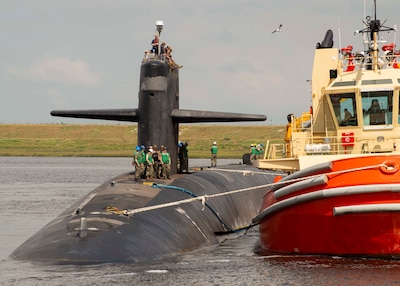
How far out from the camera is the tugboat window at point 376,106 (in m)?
17.8

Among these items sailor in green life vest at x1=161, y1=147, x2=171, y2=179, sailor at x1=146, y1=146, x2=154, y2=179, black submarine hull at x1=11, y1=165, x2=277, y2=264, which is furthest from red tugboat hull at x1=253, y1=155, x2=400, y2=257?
sailor in green life vest at x1=161, y1=147, x2=171, y2=179

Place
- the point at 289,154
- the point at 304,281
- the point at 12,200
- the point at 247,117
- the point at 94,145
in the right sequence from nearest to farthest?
1. the point at 304,281
2. the point at 289,154
3. the point at 247,117
4. the point at 12,200
5. the point at 94,145

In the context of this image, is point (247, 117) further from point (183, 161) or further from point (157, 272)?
point (157, 272)

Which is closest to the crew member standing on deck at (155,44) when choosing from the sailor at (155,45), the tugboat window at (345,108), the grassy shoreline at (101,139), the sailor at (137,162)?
the sailor at (155,45)

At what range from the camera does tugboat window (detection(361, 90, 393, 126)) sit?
17797 millimetres

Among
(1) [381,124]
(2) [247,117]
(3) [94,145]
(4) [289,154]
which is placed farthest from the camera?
(3) [94,145]

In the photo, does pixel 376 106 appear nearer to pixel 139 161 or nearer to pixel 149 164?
pixel 149 164

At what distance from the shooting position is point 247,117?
22.6 m

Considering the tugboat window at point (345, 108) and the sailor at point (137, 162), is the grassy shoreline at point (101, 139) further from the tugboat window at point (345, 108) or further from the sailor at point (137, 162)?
the tugboat window at point (345, 108)

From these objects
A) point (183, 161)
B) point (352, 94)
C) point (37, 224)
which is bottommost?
point (37, 224)

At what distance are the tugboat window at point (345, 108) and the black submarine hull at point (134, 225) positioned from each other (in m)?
4.10

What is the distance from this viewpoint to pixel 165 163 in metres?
21.1

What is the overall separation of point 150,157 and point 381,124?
5905 millimetres

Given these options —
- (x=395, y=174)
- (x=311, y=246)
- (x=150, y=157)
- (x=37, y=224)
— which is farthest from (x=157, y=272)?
(x=37, y=224)
